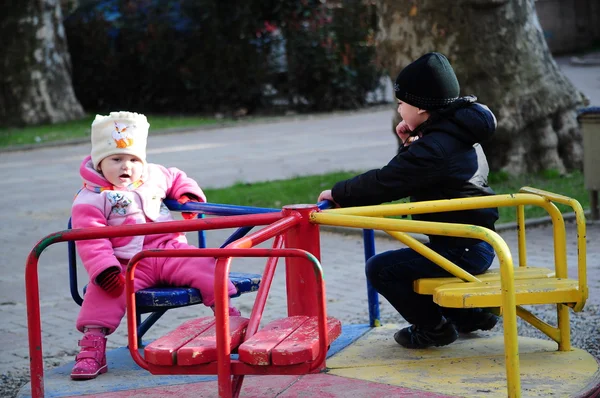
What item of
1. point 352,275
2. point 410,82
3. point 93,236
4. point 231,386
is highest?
point 410,82

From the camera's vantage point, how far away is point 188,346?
3791mm

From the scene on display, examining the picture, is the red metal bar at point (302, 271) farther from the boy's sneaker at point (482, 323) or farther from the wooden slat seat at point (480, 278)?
the boy's sneaker at point (482, 323)

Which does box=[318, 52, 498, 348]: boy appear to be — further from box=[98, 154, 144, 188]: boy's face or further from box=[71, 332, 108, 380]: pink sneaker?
box=[71, 332, 108, 380]: pink sneaker

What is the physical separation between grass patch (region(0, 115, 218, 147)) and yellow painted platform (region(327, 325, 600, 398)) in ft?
47.1

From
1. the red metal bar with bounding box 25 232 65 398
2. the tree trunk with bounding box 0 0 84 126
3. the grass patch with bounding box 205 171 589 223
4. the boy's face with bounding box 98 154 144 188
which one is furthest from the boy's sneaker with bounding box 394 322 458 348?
the tree trunk with bounding box 0 0 84 126

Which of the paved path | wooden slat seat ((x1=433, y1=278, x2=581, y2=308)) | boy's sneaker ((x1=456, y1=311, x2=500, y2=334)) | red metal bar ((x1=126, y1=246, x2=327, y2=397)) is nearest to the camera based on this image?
red metal bar ((x1=126, y1=246, x2=327, y2=397))

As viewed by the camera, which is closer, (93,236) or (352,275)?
(93,236)

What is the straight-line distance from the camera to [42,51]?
21.5 m

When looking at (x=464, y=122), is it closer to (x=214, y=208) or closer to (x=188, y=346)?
(x=214, y=208)

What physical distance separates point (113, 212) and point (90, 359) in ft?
2.24

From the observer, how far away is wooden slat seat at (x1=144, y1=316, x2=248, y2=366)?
12.3ft

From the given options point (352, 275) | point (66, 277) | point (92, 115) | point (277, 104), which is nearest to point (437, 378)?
point (352, 275)

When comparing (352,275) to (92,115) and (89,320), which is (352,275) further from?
(92,115)

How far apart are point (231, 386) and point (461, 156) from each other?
4.95 feet
